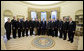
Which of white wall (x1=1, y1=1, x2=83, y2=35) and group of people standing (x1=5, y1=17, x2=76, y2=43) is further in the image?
white wall (x1=1, y1=1, x2=83, y2=35)

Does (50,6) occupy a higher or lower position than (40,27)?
higher

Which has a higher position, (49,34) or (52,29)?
(52,29)

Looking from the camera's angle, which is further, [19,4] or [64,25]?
[19,4]

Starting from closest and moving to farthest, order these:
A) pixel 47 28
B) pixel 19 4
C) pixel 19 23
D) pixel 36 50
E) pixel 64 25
→ 1. pixel 36 50
2. pixel 64 25
3. pixel 19 23
4. pixel 47 28
5. pixel 19 4

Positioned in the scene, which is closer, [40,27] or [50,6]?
[40,27]

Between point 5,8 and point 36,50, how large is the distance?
6142 mm

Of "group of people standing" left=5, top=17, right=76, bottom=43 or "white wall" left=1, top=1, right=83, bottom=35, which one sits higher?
"white wall" left=1, top=1, right=83, bottom=35

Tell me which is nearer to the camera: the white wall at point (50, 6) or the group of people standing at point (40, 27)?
the group of people standing at point (40, 27)

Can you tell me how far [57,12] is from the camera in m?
10.5

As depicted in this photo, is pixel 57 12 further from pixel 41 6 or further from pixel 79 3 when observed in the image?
pixel 79 3

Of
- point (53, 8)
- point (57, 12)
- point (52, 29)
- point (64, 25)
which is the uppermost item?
point (53, 8)

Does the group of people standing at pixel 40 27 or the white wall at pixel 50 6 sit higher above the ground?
the white wall at pixel 50 6

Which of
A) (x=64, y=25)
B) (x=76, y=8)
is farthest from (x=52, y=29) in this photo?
(x=76, y=8)

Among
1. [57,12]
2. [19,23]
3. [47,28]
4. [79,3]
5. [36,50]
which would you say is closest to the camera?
[36,50]
